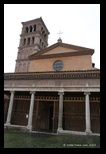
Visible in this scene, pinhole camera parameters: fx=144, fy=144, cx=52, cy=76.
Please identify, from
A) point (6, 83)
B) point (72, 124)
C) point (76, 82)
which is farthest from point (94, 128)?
point (6, 83)

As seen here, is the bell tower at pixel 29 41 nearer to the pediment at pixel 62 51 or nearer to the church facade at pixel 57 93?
the pediment at pixel 62 51

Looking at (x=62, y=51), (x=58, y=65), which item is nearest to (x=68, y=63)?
(x=58, y=65)

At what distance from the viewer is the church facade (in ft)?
34.8

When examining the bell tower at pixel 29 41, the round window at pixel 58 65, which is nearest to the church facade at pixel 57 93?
the round window at pixel 58 65

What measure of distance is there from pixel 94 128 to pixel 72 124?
1.80 m

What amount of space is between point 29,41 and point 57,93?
59.2 ft

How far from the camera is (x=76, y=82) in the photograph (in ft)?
35.4

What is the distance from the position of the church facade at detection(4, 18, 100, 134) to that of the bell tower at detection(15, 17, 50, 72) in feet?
35.0

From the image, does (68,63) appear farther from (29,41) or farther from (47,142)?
(29,41)

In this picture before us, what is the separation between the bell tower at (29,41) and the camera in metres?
25.5

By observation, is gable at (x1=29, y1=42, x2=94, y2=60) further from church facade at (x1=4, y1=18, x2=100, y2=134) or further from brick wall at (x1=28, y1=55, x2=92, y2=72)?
brick wall at (x1=28, y1=55, x2=92, y2=72)

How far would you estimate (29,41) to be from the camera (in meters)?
27.5
